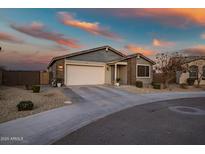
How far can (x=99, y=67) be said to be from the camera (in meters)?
18.6

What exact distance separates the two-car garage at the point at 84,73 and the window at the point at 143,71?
4.27 meters

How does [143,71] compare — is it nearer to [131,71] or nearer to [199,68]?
[131,71]

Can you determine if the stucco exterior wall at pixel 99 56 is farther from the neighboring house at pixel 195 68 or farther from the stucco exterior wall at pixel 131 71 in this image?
the neighboring house at pixel 195 68

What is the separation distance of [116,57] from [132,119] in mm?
15216

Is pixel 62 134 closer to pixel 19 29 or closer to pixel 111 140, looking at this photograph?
pixel 111 140

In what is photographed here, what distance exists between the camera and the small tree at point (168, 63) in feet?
53.8

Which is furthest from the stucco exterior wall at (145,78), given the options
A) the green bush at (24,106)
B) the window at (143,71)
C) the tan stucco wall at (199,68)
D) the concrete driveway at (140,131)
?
the green bush at (24,106)

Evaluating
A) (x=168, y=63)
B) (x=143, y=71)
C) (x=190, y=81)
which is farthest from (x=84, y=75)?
(x=190, y=81)

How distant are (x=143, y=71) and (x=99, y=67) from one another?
17.4 ft

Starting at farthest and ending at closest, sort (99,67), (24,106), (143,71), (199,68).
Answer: (199,68)
(99,67)
(143,71)
(24,106)

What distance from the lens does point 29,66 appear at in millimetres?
20750

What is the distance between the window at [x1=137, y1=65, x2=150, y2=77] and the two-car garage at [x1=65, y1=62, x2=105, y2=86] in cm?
427

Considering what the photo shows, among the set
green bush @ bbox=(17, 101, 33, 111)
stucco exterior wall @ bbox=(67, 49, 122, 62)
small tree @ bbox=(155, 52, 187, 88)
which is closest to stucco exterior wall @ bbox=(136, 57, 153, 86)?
small tree @ bbox=(155, 52, 187, 88)

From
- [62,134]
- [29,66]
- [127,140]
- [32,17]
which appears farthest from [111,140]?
[29,66]
